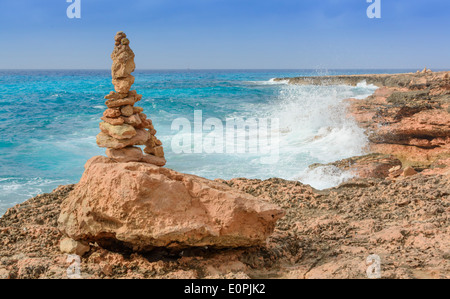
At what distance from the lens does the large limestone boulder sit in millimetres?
3084

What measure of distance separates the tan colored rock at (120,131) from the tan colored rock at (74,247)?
1.23 m

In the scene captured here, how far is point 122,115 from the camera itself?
425cm

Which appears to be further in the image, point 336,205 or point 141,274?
point 336,205

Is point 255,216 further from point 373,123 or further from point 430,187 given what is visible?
point 373,123

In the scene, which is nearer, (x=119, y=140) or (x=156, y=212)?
(x=156, y=212)

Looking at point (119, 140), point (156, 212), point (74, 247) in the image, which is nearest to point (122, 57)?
point (119, 140)

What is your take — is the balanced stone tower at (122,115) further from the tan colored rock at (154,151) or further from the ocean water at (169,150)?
the ocean water at (169,150)

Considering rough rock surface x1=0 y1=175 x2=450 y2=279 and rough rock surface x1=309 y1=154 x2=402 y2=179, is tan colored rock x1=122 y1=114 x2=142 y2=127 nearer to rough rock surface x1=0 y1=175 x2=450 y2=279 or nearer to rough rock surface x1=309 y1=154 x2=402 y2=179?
rough rock surface x1=0 y1=175 x2=450 y2=279

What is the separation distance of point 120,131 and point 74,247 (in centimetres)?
134

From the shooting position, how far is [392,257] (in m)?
3.40

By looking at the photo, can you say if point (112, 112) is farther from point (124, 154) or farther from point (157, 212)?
point (157, 212)

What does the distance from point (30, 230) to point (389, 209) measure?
14.5ft
